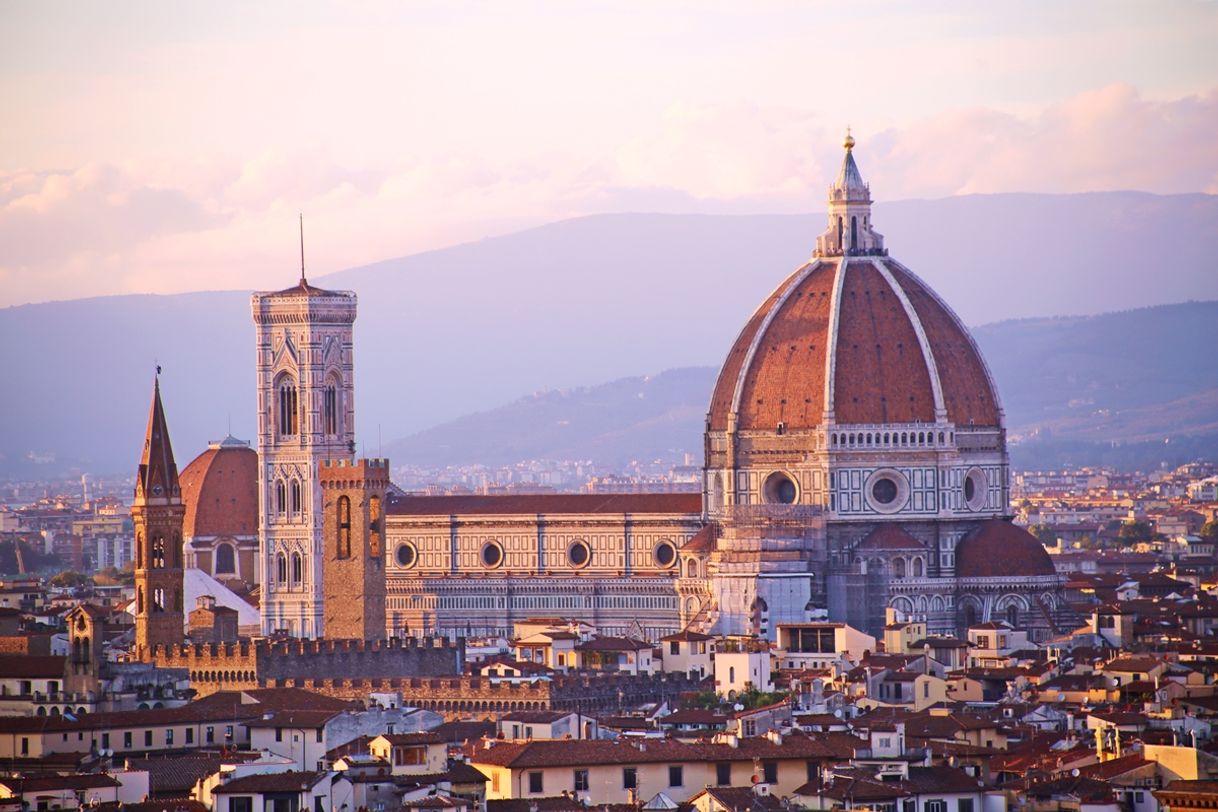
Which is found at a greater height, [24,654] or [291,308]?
[291,308]

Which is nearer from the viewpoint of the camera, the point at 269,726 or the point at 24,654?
the point at 269,726

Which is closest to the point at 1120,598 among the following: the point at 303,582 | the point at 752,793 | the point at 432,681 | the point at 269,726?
the point at 303,582

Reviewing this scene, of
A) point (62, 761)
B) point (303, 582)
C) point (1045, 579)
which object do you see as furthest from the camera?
point (303, 582)

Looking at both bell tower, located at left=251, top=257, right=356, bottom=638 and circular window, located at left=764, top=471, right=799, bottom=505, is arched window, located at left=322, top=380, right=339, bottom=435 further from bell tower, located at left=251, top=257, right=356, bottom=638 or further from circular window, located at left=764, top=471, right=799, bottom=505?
circular window, located at left=764, top=471, right=799, bottom=505

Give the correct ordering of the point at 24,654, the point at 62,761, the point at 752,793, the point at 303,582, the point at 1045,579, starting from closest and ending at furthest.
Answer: the point at 752,793
the point at 62,761
the point at 24,654
the point at 1045,579
the point at 303,582

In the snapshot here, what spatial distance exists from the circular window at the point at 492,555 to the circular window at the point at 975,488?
17.6m

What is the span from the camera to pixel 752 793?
221 ft

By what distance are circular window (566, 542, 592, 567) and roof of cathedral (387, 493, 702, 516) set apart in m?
1.27

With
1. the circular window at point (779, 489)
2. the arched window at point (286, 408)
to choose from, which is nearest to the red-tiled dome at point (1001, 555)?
the circular window at point (779, 489)

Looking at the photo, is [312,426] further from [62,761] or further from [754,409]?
[62,761]

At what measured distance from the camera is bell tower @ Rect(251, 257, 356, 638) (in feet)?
472

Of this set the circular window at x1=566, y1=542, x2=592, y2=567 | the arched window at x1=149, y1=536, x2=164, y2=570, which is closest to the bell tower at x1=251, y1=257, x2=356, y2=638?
the circular window at x1=566, y1=542, x2=592, y2=567

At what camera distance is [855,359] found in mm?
132375

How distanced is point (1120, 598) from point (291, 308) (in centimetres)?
3312
